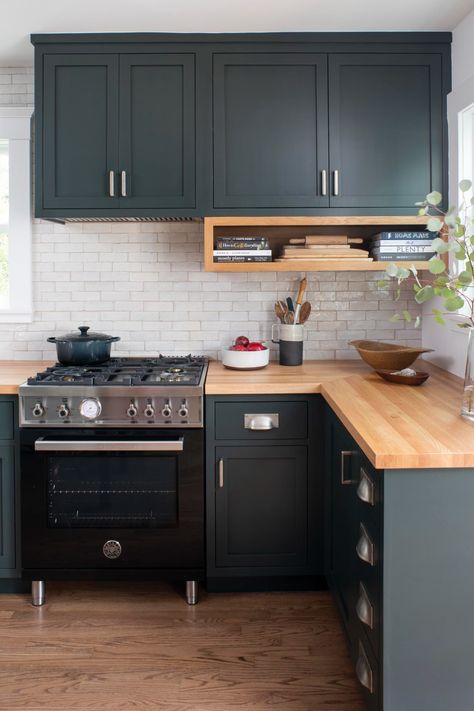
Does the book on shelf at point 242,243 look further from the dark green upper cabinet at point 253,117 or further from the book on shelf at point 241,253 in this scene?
the dark green upper cabinet at point 253,117

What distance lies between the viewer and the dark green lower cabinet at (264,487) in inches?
111

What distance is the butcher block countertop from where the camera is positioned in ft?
5.55

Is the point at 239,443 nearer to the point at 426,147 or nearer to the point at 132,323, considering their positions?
the point at 132,323

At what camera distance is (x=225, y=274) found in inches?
137

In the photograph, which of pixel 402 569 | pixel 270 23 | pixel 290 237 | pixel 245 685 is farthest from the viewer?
pixel 290 237

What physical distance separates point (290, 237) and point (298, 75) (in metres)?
0.81

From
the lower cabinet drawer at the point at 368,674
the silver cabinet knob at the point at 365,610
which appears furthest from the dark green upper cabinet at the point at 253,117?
the lower cabinet drawer at the point at 368,674

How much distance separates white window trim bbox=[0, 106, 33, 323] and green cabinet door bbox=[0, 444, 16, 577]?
36.5 inches

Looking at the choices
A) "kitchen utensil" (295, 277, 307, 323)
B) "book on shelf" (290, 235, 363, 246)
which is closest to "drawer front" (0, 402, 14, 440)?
"kitchen utensil" (295, 277, 307, 323)

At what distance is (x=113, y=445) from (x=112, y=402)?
0.61 ft

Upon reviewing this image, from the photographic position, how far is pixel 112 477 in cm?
281

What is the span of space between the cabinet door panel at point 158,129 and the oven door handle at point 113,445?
116cm

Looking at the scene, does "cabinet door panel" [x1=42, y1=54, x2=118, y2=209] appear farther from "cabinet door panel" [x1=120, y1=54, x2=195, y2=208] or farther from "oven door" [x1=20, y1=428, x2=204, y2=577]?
"oven door" [x1=20, y1=428, x2=204, y2=577]

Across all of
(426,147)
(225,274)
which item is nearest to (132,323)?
(225,274)
